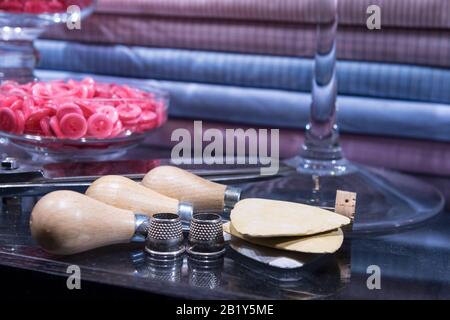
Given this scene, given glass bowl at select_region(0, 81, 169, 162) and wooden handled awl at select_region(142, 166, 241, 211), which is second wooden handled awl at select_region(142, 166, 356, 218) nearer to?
wooden handled awl at select_region(142, 166, 241, 211)

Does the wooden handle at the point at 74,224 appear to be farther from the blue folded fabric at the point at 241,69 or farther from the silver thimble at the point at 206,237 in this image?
the blue folded fabric at the point at 241,69

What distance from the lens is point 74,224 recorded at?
40cm

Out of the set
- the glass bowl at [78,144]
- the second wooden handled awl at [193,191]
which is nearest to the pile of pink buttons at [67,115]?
the glass bowl at [78,144]

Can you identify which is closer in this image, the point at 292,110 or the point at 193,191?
the point at 193,191

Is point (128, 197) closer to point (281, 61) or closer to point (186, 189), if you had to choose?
point (186, 189)

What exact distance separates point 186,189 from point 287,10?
0.30 m

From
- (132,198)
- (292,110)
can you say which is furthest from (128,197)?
(292,110)

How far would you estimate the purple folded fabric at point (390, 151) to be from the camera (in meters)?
0.68

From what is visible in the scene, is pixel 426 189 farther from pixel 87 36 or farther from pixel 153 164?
pixel 87 36

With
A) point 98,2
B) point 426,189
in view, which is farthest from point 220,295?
point 98,2

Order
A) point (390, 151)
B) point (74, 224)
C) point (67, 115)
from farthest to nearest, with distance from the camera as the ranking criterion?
point (390, 151)
point (67, 115)
point (74, 224)

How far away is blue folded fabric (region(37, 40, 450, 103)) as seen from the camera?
0.69 m
